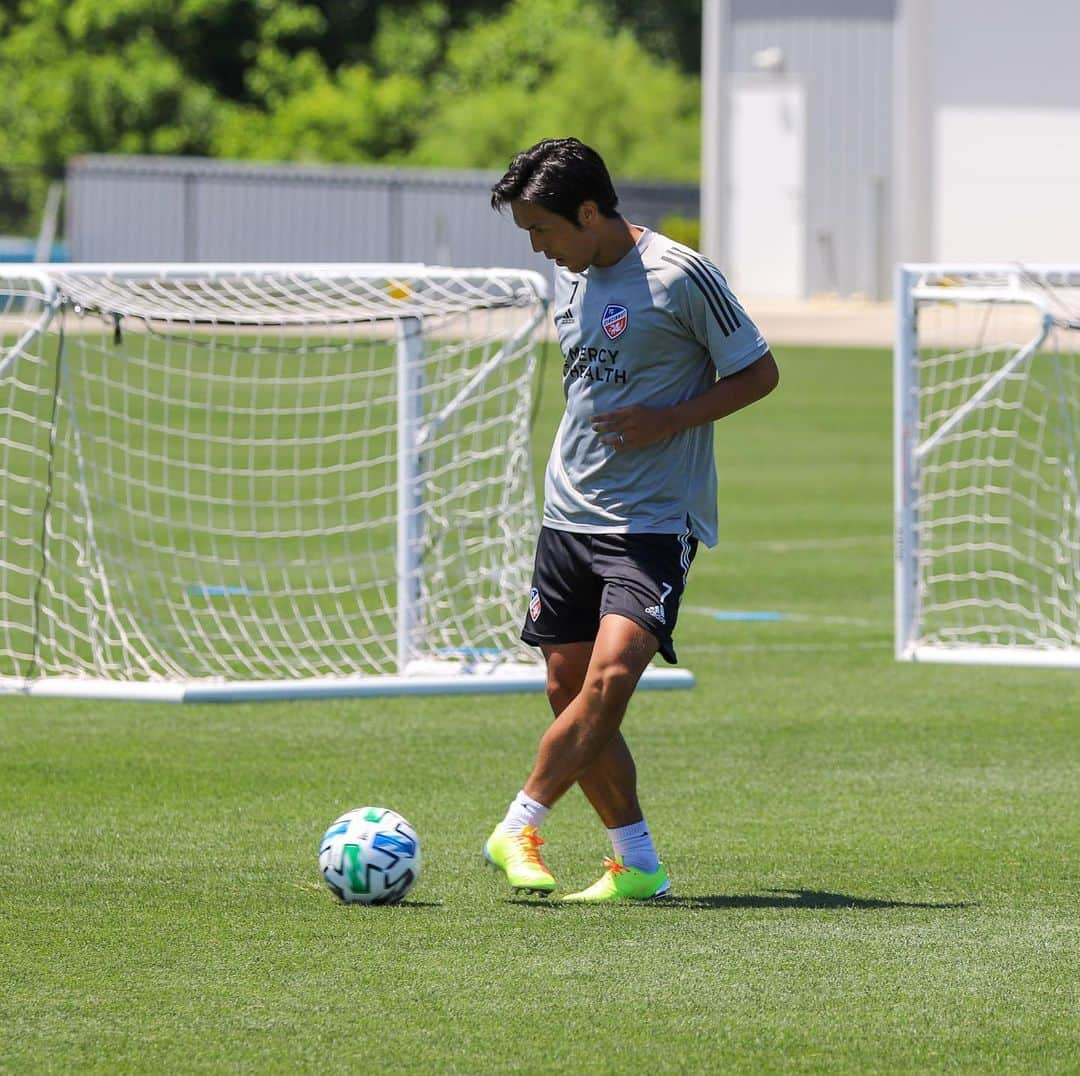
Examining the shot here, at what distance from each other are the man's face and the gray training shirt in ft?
0.36

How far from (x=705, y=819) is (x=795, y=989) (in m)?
2.23

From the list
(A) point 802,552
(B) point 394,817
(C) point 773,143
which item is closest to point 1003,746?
(B) point 394,817

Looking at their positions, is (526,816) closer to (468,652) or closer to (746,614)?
(468,652)

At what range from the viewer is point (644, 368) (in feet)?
20.3

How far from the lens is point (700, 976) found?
546 centimetres

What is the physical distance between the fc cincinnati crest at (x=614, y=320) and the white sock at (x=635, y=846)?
1348 millimetres

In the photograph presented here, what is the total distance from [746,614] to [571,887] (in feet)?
20.9

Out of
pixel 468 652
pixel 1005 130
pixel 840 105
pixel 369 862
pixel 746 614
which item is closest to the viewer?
pixel 369 862

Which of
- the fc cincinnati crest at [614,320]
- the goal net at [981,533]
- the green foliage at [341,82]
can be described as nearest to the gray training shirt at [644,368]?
the fc cincinnati crest at [614,320]

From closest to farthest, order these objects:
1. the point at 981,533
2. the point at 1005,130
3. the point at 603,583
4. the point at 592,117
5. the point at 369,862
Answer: the point at 369,862 → the point at 603,583 → the point at 981,533 → the point at 1005,130 → the point at 592,117

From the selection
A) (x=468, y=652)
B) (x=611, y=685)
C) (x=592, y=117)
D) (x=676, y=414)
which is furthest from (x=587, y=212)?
(x=592, y=117)

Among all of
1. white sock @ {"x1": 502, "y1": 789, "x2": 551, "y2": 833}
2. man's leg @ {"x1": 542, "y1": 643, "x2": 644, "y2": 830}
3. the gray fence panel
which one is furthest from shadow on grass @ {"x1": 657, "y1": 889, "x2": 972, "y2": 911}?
the gray fence panel

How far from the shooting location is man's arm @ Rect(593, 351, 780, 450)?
6.11m

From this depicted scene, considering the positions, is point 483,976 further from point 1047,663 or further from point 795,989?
point 1047,663
